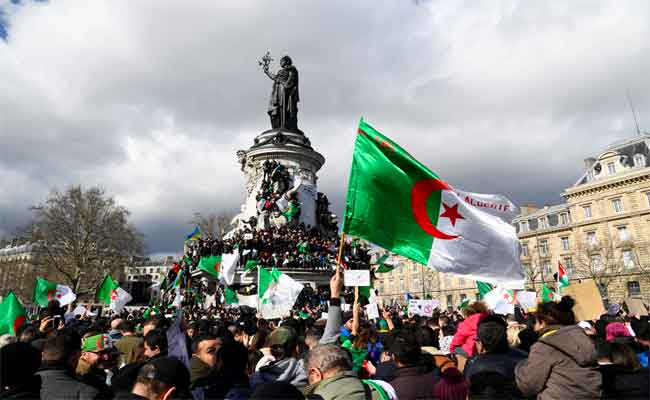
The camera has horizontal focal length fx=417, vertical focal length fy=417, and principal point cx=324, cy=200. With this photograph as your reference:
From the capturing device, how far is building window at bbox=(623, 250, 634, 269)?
4519 cm

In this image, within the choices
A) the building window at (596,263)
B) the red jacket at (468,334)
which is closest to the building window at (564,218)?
the building window at (596,263)

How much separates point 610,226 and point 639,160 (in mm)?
7782

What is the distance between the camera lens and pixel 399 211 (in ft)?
19.7

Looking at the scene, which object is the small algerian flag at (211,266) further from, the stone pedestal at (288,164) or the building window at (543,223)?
the building window at (543,223)

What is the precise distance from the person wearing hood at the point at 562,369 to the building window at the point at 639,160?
53.1 metres

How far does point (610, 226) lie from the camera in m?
47.3

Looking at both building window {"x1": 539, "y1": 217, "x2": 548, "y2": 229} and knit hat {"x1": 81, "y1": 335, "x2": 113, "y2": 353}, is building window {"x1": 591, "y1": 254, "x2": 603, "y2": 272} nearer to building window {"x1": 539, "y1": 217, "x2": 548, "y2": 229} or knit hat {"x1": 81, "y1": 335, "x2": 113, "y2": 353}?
building window {"x1": 539, "y1": 217, "x2": 548, "y2": 229}

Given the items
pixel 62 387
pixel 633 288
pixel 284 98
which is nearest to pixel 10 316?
pixel 62 387

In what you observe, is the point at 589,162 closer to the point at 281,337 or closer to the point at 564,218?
the point at 564,218

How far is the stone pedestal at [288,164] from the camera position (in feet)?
88.0

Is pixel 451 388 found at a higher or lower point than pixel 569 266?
lower

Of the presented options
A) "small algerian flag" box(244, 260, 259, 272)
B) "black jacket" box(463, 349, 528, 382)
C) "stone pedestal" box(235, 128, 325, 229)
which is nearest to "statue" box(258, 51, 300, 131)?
"stone pedestal" box(235, 128, 325, 229)

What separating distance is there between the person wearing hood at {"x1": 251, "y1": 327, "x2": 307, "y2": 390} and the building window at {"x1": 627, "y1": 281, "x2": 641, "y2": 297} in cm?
5279

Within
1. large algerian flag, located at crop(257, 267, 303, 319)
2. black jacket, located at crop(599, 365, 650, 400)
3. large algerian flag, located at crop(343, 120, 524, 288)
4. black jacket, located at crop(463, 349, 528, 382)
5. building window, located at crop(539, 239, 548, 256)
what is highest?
building window, located at crop(539, 239, 548, 256)
